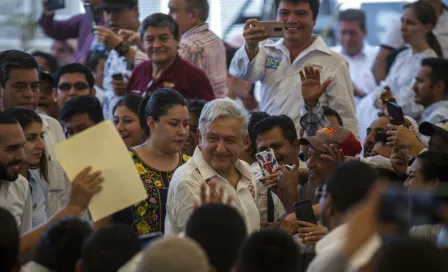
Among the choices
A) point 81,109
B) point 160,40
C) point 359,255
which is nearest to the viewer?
point 359,255

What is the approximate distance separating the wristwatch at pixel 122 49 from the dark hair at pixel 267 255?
5234mm

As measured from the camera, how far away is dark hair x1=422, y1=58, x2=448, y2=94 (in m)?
8.84

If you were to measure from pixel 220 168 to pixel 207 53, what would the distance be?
121 inches

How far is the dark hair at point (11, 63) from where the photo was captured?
7.68 metres

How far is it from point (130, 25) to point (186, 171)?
4151 mm

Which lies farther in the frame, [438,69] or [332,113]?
[438,69]

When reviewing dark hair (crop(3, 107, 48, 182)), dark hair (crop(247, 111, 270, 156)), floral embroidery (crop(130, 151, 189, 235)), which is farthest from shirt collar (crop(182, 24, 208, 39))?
floral embroidery (crop(130, 151, 189, 235))

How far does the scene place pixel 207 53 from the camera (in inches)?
360

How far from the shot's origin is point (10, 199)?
628cm

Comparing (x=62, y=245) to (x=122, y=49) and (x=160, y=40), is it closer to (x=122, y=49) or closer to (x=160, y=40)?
(x=160, y=40)

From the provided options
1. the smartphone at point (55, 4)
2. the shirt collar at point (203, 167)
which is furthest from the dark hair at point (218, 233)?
the smartphone at point (55, 4)

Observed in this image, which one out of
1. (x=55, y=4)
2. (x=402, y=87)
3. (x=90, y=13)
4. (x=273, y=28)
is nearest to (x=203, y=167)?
(x=273, y=28)

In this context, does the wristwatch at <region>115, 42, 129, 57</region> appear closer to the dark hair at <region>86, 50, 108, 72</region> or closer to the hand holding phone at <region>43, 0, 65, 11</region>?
the dark hair at <region>86, 50, 108, 72</region>

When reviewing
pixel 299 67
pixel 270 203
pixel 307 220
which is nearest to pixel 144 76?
pixel 299 67
